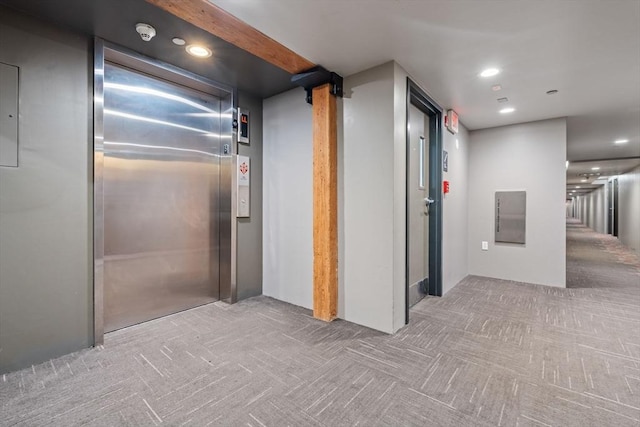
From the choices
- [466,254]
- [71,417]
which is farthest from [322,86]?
[466,254]

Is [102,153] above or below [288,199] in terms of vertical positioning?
above

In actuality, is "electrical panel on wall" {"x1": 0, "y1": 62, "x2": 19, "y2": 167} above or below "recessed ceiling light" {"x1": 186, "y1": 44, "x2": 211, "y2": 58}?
below

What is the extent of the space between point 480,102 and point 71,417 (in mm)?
4836

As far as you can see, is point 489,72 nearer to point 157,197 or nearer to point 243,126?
point 243,126

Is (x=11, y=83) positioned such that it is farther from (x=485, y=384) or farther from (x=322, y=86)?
(x=485, y=384)

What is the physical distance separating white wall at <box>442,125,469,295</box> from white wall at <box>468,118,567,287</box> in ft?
0.66

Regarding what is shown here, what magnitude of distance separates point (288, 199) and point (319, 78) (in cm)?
141

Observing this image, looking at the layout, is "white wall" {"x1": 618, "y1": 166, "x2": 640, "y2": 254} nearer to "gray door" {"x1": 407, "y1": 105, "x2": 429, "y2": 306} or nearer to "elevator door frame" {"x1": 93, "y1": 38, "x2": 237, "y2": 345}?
"gray door" {"x1": 407, "y1": 105, "x2": 429, "y2": 306}

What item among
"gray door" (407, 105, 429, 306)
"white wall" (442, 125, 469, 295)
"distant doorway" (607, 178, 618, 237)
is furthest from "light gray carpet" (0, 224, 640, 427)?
"distant doorway" (607, 178, 618, 237)

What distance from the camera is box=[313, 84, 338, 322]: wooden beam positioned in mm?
2936

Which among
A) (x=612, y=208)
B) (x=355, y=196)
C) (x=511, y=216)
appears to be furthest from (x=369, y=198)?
(x=612, y=208)

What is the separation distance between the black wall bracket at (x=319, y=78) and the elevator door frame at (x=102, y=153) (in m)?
0.97

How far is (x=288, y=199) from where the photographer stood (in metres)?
3.52

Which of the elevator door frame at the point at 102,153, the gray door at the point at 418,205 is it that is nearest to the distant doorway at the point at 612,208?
the gray door at the point at 418,205
